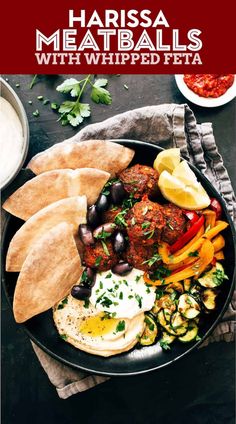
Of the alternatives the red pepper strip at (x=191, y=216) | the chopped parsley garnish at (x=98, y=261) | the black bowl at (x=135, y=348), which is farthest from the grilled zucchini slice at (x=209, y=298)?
the chopped parsley garnish at (x=98, y=261)

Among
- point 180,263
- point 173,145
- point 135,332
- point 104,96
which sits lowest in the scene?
point 135,332

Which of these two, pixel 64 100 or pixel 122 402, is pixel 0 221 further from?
pixel 122 402

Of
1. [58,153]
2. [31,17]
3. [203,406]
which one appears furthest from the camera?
[203,406]

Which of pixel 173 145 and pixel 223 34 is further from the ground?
pixel 223 34

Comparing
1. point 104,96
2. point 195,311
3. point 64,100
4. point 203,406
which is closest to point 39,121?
point 64,100

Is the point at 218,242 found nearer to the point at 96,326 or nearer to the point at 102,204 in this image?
the point at 102,204

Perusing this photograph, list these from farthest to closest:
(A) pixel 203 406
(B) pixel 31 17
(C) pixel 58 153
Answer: (A) pixel 203 406 → (B) pixel 31 17 → (C) pixel 58 153

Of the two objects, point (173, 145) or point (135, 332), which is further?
point (173, 145)

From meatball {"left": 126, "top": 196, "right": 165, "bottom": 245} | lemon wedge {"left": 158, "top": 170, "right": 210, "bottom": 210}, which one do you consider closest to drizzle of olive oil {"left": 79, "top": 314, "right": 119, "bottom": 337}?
meatball {"left": 126, "top": 196, "right": 165, "bottom": 245}
